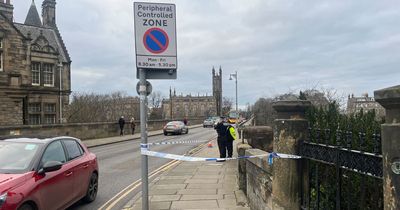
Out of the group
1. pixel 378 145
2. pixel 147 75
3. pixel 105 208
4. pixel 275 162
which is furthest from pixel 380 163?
pixel 105 208

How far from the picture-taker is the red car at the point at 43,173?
5.50 meters

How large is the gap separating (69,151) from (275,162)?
4489 millimetres

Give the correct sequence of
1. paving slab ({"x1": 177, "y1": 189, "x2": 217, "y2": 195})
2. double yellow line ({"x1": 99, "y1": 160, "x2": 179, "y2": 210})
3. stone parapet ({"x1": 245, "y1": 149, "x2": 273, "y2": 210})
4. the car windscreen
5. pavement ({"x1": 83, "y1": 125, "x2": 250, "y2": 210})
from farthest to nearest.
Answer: paving slab ({"x1": 177, "y1": 189, "x2": 217, "y2": 195})
double yellow line ({"x1": 99, "y1": 160, "x2": 179, "y2": 210})
pavement ({"x1": 83, "y1": 125, "x2": 250, "y2": 210})
the car windscreen
stone parapet ({"x1": 245, "y1": 149, "x2": 273, "y2": 210})

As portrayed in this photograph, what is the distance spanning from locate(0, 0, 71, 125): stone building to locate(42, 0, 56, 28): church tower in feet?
10.2

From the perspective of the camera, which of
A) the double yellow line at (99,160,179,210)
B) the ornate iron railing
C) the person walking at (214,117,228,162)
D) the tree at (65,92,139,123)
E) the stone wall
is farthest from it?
the tree at (65,92,139,123)

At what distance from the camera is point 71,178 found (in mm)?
7391

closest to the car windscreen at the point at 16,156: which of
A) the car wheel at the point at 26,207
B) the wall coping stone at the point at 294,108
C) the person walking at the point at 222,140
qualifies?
the car wheel at the point at 26,207

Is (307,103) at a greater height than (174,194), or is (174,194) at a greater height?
(307,103)

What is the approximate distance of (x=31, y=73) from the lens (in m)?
36.8

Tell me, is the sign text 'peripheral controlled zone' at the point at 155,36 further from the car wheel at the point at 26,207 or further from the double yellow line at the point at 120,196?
the double yellow line at the point at 120,196

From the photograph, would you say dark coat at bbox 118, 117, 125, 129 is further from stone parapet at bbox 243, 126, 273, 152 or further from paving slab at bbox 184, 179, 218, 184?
paving slab at bbox 184, 179, 218, 184

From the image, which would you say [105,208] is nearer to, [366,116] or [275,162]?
[275,162]

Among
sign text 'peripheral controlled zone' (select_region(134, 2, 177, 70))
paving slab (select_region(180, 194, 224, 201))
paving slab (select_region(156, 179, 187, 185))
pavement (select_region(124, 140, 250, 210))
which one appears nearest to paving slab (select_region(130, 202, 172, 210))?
pavement (select_region(124, 140, 250, 210))

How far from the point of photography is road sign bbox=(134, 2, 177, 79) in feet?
18.5
